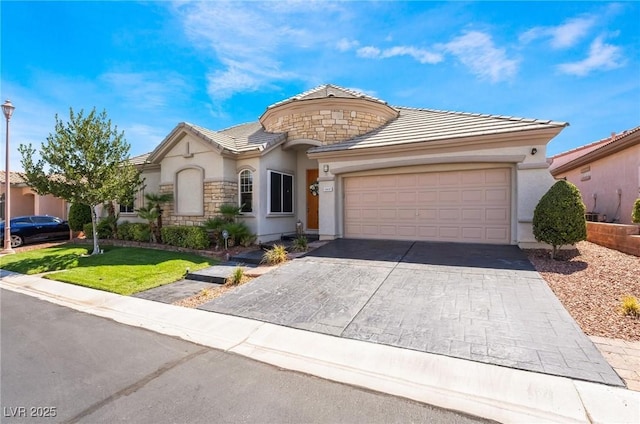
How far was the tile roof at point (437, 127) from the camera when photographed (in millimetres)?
9320

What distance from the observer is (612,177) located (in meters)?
12.4

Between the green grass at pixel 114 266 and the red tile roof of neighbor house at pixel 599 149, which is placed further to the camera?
the red tile roof of neighbor house at pixel 599 149

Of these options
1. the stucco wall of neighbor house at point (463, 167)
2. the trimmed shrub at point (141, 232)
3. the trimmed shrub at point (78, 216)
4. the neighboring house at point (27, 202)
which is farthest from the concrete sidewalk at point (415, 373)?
the neighboring house at point (27, 202)

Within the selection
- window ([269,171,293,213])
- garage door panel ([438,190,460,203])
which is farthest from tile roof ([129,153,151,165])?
garage door panel ([438,190,460,203])

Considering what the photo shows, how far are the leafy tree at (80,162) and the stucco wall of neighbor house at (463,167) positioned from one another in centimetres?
838

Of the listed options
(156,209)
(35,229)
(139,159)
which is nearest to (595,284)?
(156,209)

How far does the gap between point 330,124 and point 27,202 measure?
1033 inches

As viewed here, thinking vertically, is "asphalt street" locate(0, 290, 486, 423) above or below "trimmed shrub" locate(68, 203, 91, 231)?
below

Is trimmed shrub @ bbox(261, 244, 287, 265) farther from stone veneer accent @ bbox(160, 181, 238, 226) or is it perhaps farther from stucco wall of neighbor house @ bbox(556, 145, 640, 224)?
stucco wall of neighbor house @ bbox(556, 145, 640, 224)

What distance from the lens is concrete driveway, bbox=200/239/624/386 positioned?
3893 mm

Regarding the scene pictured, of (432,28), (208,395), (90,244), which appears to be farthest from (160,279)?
(432,28)

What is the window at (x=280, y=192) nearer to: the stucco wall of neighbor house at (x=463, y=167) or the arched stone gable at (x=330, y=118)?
the arched stone gable at (x=330, y=118)

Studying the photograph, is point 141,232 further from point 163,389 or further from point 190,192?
point 163,389

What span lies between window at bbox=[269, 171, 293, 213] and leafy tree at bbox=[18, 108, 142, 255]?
608cm
